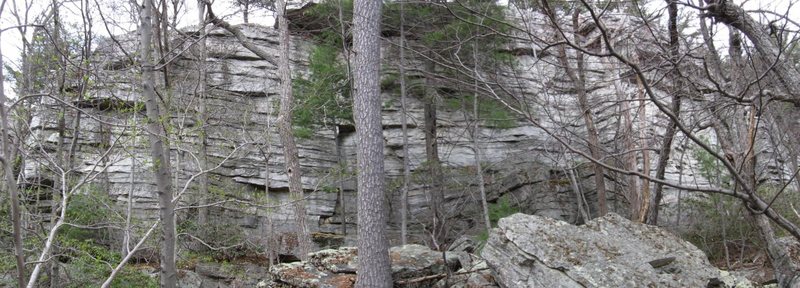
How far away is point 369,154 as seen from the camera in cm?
751

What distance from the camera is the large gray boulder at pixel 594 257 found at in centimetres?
550

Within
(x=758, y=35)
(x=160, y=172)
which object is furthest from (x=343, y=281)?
(x=758, y=35)

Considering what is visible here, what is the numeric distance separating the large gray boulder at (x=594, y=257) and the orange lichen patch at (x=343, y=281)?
177 cm

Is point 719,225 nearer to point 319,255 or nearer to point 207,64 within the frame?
point 319,255

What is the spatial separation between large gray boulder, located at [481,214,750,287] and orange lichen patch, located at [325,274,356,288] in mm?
1767

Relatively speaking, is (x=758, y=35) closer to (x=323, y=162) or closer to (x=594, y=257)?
(x=594, y=257)

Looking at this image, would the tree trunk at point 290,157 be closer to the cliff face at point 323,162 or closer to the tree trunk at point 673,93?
the cliff face at point 323,162

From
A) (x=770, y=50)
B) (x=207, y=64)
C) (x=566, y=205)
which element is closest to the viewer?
(x=770, y=50)

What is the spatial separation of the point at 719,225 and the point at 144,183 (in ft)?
41.0

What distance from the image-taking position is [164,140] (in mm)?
5824

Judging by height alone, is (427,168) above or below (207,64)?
below

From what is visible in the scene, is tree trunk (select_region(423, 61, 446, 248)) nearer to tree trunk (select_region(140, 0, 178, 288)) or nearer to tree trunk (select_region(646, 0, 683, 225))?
tree trunk (select_region(646, 0, 683, 225))

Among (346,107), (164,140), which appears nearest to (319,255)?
(164,140)

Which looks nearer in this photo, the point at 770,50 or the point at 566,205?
the point at 770,50
